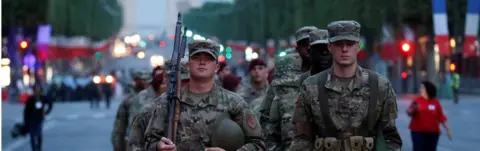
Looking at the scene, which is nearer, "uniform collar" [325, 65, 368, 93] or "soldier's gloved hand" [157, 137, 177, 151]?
"soldier's gloved hand" [157, 137, 177, 151]

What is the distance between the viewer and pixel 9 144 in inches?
1243

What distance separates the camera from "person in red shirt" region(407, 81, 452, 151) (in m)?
17.1

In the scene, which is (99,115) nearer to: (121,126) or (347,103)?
(121,126)

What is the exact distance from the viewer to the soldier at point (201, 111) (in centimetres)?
779

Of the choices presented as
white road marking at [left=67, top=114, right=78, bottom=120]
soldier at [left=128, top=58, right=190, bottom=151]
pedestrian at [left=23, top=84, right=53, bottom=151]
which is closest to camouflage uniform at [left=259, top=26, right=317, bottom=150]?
soldier at [left=128, top=58, right=190, bottom=151]

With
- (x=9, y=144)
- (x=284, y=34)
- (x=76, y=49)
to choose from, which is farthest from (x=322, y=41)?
(x=76, y=49)

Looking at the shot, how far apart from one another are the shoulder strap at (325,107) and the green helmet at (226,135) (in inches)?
20.4

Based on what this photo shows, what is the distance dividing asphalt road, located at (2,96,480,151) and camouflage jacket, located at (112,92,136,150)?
9169mm

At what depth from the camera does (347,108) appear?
7.75 meters

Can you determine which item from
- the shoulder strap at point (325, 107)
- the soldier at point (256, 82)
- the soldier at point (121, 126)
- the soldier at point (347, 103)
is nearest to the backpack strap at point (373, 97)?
the soldier at point (347, 103)

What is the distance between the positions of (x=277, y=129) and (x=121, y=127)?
3.89 metres

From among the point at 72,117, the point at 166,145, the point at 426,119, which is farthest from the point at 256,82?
the point at 72,117

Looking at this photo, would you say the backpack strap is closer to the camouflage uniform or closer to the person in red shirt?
the camouflage uniform

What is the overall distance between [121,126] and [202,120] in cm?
655
